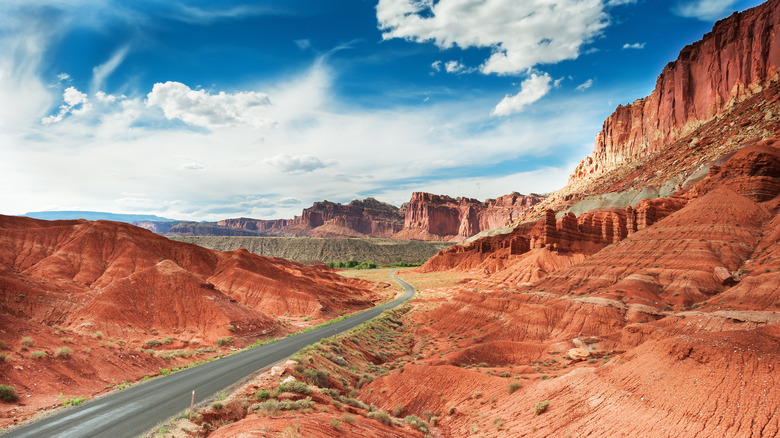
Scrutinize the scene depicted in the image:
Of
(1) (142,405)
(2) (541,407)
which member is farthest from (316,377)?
(2) (541,407)

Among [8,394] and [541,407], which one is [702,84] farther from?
[8,394]

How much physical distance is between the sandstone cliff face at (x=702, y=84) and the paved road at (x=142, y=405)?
132512 millimetres

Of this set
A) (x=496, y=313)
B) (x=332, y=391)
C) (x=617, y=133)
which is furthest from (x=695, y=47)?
(x=332, y=391)

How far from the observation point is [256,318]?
41.1 metres

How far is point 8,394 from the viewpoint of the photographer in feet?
50.2

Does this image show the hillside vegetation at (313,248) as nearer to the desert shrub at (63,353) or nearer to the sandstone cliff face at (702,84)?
the sandstone cliff face at (702,84)

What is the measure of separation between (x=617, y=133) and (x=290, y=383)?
169 meters

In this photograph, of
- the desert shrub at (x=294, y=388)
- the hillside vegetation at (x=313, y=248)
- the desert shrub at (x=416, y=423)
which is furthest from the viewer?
the hillside vegetation at (x=313, y=248)

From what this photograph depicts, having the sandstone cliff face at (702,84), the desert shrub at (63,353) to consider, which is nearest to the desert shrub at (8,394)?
the desert shrub at (63,353)

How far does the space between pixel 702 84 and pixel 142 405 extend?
504 feet

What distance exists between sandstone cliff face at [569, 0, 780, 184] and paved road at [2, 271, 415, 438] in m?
133

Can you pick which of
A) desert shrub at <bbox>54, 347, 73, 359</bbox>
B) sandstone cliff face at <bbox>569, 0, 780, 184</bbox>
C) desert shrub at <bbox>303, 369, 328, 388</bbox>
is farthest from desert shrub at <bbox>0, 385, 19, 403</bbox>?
sandstone cliff face at <bbox>569, 0, 780, 184</bbox>

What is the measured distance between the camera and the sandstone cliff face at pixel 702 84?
9550 cm

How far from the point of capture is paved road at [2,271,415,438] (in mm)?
12773
